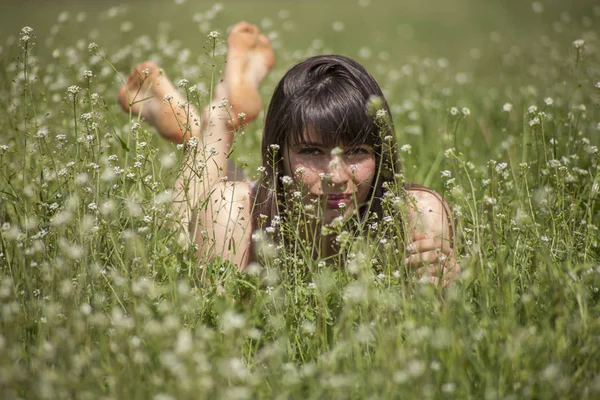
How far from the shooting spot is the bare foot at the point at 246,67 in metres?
3.57

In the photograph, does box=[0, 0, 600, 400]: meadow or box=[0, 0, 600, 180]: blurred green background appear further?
box=[0, 0, 600, 180]: blurred green background

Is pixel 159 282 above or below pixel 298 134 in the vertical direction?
below

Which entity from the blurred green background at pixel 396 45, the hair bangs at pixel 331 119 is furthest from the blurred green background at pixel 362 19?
the hair bangs at pixel 331 119

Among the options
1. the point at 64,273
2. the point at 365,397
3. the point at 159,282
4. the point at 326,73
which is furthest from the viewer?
the point at 326,73

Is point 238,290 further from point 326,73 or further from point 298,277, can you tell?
point 326,73

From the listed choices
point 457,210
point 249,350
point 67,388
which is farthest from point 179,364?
point 457,210

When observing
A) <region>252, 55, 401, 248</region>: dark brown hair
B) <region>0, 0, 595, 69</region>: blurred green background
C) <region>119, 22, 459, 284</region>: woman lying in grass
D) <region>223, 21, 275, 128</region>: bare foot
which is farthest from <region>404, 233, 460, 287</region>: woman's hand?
<region>0, 0, 595, 69</region>: blurred green background

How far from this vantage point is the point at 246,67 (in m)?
3.95

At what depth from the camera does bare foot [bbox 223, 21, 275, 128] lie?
357 centimetres

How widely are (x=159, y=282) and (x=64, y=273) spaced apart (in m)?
0.35

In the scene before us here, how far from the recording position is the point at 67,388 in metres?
1.65

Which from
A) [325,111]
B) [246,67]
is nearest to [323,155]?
[325,111]

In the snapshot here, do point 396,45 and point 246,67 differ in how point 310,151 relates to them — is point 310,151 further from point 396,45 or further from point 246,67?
point 396,45

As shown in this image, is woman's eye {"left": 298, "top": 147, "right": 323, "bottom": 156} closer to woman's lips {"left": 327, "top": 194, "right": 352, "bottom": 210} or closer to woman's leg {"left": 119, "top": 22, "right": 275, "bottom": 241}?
woman's lips {"left": 327, "top": 194, "right": 352, "bottom": 210}
